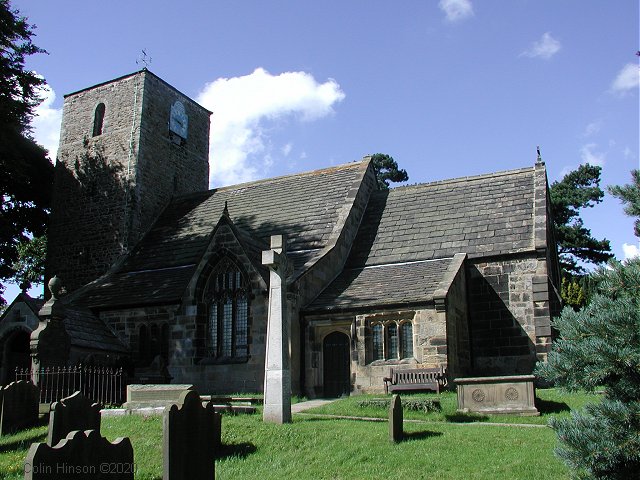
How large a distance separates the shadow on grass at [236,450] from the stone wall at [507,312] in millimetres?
11955

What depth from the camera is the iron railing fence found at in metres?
17.8

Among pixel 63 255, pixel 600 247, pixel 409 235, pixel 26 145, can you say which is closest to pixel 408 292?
pixel 409 235

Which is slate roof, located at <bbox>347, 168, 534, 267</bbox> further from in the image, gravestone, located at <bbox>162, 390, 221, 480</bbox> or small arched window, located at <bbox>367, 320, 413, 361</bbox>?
gravestone, located at <bbox>162, 390, 221, 480</bbox>

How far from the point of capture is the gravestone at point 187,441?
8.39m

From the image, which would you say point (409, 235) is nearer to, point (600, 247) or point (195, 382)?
point (195, 382)

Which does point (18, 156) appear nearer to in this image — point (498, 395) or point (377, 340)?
point (377, 340)

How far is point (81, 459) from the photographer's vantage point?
287 inches

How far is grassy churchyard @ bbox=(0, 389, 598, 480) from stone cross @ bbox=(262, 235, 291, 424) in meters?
0.47

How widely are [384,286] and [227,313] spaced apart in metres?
5.19

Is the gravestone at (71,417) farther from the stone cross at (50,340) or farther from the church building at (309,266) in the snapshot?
the church building at (309,266)

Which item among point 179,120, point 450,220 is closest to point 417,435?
point 450,220

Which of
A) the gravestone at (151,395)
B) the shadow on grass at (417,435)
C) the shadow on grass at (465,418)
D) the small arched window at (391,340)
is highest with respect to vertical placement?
the small arched window at (391,340)

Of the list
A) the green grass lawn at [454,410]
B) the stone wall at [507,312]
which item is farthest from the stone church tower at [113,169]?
the green grass lawn at [454,410]

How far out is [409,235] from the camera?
2511 centimetres
